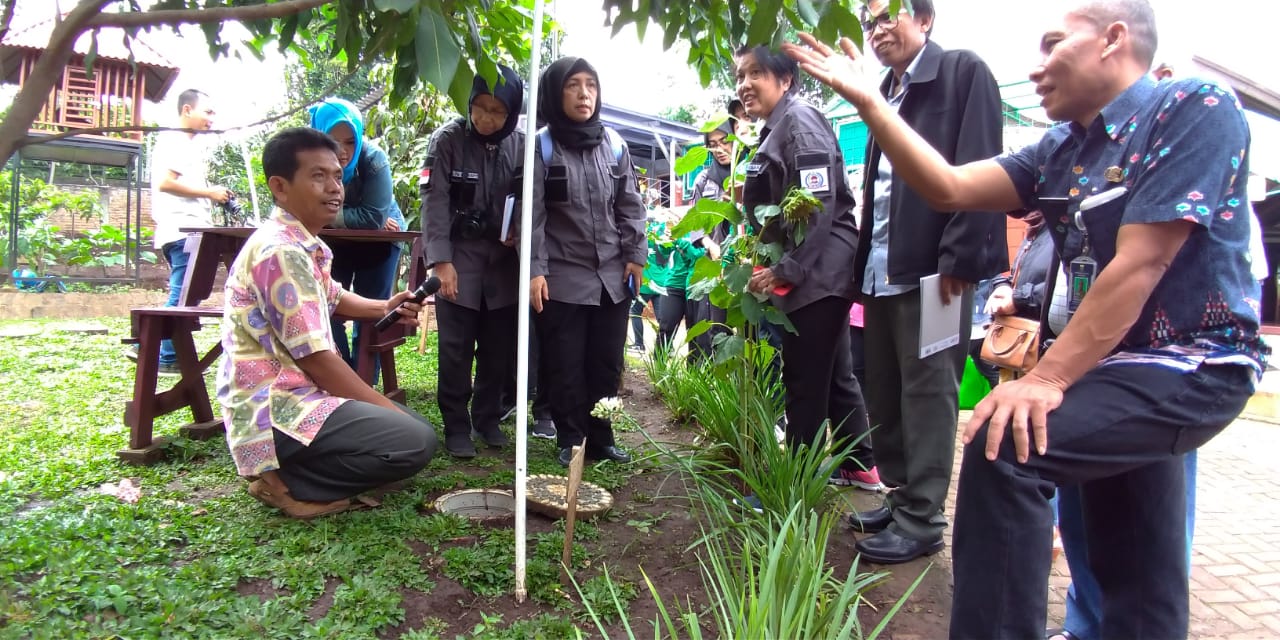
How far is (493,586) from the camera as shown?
2211 mm

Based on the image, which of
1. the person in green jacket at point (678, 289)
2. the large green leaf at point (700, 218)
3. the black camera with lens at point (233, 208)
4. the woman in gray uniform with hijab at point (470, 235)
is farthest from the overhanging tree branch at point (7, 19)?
the person in green jacket at point (678, 289)

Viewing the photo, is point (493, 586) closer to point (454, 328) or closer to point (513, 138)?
point (454, 328)

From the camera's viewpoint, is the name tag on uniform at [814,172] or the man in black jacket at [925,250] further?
the name tag on uniform at [814,172]

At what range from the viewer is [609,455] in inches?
139

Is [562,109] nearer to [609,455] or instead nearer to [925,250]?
[609,455]

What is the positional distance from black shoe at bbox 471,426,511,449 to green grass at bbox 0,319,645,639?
0.17 metres

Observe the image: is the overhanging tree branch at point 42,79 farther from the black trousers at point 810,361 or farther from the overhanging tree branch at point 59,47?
the black trousers at point 810,361

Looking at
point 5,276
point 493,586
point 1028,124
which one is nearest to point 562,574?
point 493,586

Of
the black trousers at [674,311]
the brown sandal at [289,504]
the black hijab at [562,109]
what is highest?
the black hijab at [562,109]

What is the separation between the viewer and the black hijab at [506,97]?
3.35m

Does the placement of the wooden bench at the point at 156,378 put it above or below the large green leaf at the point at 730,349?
below

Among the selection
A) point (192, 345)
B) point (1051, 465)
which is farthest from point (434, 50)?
point (192, 345)

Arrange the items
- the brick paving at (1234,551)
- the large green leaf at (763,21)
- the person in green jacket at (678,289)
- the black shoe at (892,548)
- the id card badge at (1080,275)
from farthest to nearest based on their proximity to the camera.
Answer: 1. the person in green jacket at (678,289)
2. the black shoe at (892,548)
3. the brick paving at (1234,551)
4. the large green leaf at (763,21)
5. the id card badge at (1080,275)

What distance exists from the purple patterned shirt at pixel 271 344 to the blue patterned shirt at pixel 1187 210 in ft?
7.38
